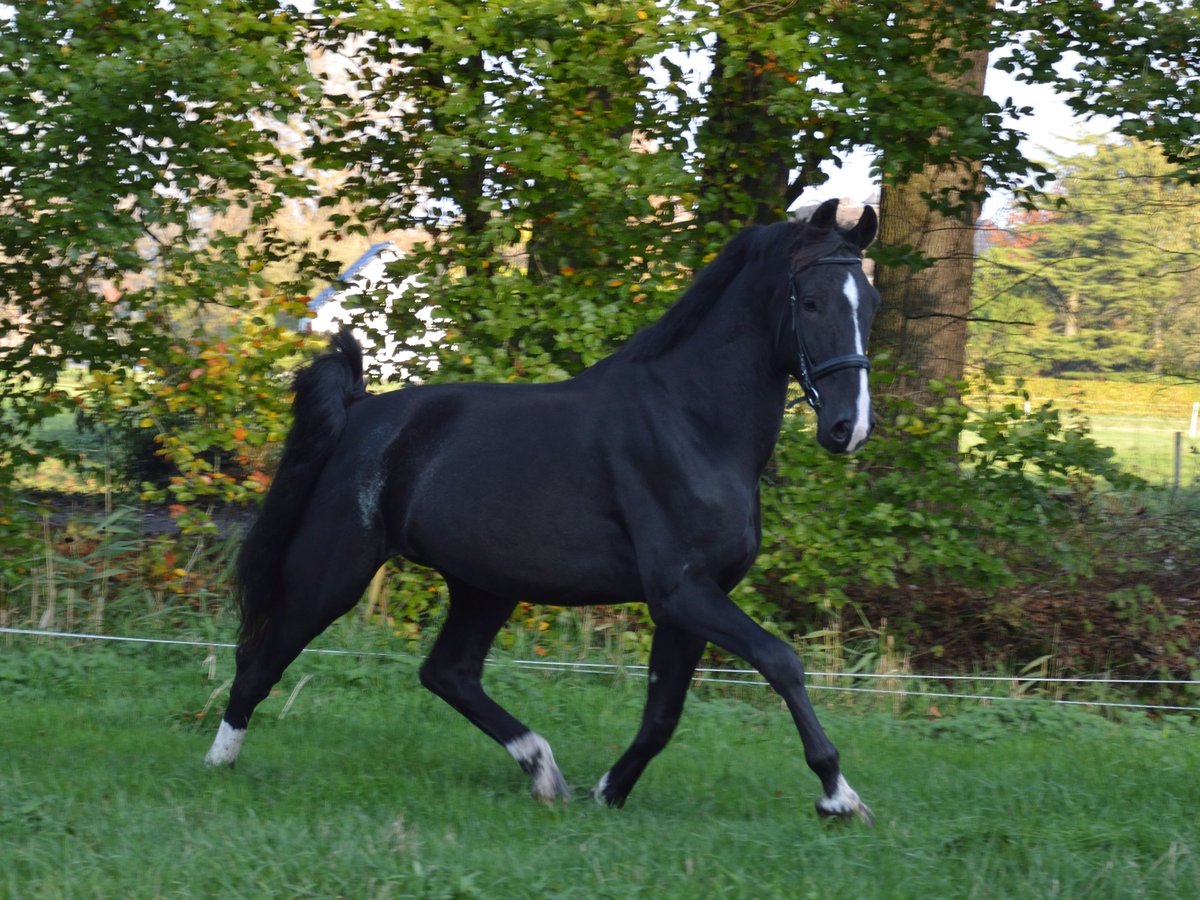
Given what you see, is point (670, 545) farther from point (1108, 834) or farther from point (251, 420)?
point (251, 420)

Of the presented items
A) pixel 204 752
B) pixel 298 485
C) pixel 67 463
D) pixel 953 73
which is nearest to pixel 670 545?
pixel 298 485

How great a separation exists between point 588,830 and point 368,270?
5.01m

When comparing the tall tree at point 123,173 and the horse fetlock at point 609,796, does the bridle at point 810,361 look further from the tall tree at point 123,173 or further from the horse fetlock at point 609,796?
the tall tree at point 123,173

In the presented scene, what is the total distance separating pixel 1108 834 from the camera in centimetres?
443

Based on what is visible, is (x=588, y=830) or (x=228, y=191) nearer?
(x=588, y=830)

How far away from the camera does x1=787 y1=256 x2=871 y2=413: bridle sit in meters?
4.57

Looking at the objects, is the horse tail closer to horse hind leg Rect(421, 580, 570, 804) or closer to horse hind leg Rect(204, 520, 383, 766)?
horse hind leg Rect(204, 520, 383, 766)

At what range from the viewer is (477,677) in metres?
5.69

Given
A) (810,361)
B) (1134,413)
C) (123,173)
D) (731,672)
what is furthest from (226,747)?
(1134,413)

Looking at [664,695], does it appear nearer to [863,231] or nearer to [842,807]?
[842,807]

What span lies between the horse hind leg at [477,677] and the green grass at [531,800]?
207 millimetres

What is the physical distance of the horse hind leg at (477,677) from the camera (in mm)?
5355

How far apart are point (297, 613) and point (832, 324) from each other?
97.9 inches

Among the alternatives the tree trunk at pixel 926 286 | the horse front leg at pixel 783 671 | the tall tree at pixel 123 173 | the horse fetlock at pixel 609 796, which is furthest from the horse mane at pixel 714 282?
the tree trunk at pixel 926 286
